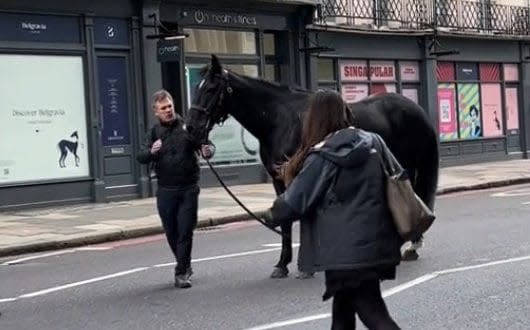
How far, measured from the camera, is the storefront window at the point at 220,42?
20.7 m

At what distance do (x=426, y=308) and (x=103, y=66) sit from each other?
1302 cm

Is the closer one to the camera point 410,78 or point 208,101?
point 208,101

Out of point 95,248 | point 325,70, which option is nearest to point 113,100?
point 95,248

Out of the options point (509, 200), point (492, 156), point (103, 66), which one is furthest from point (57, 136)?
point (492, 156)

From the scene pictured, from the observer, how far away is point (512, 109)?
30.1 meters

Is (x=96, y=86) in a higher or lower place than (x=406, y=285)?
higher

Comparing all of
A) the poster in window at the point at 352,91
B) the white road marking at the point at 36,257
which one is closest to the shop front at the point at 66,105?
the white road marking at the point at 36,257

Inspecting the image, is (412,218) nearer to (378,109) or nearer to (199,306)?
(199,306)

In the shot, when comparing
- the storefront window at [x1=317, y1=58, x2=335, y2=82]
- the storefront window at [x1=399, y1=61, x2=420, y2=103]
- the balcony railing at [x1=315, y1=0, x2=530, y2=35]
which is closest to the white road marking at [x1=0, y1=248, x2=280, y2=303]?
the storefront window at [x1=317, y1=58, x2=335, y2=82]

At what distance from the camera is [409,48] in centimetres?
2616

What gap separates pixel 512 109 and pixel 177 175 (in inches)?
930

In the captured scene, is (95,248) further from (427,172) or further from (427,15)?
(427,15)

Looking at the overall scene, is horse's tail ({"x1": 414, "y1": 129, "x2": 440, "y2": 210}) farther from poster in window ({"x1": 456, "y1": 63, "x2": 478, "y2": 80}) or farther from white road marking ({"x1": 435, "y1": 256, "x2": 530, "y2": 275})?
poster in window ({"x1": 456, "y1": 63, "x2": 478, "y2": 80})

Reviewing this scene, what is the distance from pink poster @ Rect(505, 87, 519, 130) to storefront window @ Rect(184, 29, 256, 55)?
Result: 1172 centimetres
